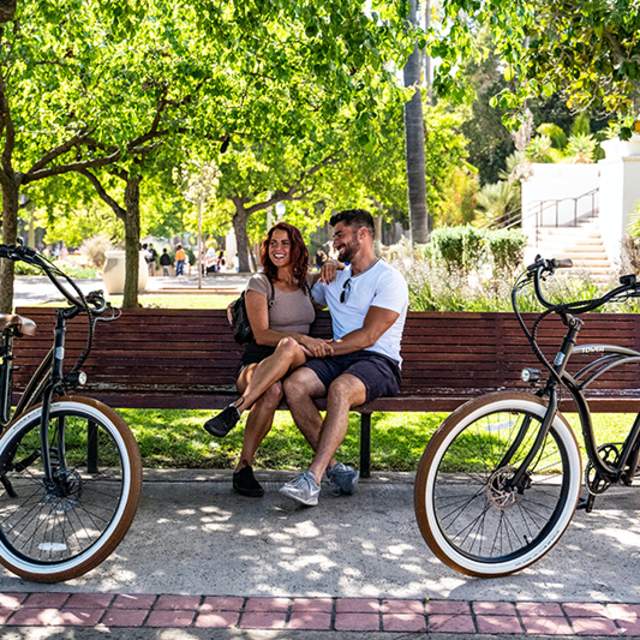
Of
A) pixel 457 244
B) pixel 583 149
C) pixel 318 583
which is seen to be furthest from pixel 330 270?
pixel 583 149

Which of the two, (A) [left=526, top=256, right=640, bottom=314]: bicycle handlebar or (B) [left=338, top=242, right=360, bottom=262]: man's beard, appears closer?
(A) [left=526, top=256, right=640, bottom=314]: bicycle handlebar

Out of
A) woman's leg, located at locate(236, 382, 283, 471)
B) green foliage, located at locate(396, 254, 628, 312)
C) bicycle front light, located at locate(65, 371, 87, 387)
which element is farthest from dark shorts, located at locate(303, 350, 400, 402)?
green foliage, located at locate(396, 254, 628, 312)

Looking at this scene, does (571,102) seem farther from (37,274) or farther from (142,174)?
(37,274)

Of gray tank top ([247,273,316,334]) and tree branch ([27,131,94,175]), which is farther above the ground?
tree branch ([27,131,94,175])

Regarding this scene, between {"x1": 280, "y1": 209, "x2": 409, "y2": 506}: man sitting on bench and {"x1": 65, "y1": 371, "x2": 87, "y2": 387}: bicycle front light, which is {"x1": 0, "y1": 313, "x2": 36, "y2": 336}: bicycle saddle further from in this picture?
{"x1": 280, "y1": 209, "x2": 409, "y2": 506}: man sitting on bench

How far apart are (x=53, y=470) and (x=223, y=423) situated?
3.22 feet

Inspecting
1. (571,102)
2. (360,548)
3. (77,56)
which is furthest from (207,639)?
(77,56)

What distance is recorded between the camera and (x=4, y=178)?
35.7 feet

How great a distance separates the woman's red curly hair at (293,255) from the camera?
19.3 ft

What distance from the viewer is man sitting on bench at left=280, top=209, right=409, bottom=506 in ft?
17.1

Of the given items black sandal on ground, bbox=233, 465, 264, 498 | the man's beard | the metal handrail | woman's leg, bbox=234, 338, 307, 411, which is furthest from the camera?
the metal handrail

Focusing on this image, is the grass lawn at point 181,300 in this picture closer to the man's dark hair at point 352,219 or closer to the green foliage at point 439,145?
the green foliage at point 439,145

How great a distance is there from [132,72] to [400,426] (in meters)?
5.99

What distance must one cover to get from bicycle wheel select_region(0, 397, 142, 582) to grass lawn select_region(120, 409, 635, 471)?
4.27 feet
